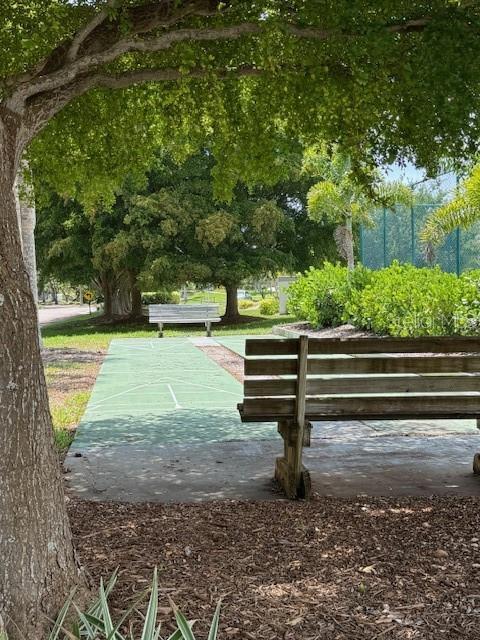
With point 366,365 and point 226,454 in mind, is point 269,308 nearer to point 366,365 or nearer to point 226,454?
point 226,454

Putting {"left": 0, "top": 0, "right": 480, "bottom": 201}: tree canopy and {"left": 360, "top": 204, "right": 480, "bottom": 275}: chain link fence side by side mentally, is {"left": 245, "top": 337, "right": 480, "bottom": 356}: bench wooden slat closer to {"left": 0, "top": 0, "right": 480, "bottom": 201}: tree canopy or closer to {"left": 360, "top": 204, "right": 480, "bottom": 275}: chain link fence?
{"left": 0, "top": 0, "right": 480, "bottom": 201}: tree canopy

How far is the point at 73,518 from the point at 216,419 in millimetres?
4140

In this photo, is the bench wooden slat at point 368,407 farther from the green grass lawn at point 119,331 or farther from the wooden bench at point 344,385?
the green grass lawn at point 119,331

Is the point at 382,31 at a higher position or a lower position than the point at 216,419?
higher

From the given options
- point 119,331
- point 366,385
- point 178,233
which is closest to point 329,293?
point 178,233

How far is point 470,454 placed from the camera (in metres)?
7.15

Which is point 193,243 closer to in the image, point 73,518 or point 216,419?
point 216,419

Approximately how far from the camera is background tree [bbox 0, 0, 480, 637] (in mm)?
3568

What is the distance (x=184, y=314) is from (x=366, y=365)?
66.5 ft

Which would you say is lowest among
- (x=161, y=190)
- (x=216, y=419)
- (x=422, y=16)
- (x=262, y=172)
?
(x=216, y=419)

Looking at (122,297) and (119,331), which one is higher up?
(122,297)

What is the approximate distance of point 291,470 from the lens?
18.6 feet

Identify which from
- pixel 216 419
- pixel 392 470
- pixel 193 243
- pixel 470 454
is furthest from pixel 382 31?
pixel 193 243

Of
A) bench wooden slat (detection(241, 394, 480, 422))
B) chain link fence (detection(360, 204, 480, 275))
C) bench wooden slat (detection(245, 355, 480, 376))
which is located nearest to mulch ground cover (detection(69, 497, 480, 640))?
bench wooden slat (detection(241, 394, 480, 422))
